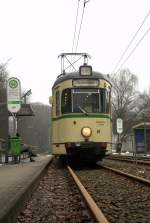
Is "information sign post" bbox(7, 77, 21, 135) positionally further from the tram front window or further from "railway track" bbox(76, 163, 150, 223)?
"railway track" bbox(76, 163, 150, 223)

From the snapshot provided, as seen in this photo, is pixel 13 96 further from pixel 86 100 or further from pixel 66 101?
pixel 86 100

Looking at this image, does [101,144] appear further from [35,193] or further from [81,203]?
[81,203]

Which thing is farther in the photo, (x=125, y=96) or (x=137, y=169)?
(x=125, y=96)

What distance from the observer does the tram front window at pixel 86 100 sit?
20.1 m

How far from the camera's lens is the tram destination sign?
24828mm

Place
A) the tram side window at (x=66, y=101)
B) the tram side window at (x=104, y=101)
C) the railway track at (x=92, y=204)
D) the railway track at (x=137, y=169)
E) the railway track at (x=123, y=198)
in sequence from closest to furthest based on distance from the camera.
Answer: the railway track at (x=92, y=204)
the railway track at (x=123, y=198)
the railway track at (x=137, y=169)
the tram side window at (x=66, y=101)
the tram side window at (x=104, y=101)

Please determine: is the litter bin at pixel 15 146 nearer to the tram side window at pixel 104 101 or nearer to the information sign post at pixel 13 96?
the information sign post at pixel 13 96

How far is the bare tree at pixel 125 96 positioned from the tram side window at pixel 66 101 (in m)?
77.0

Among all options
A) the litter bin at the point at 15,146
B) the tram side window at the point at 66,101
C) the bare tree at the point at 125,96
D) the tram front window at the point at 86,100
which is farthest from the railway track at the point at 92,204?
the bare tree at the point at 125,96

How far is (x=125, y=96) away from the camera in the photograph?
340 ft

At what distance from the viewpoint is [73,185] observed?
14.0 m

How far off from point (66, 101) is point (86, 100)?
2.36 ft

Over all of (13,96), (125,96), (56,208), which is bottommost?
(56,208)

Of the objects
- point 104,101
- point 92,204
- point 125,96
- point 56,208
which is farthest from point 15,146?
point 125,96
